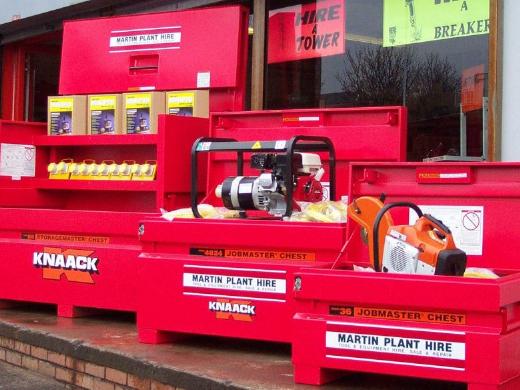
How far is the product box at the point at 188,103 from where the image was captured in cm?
678

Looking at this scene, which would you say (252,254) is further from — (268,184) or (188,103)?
(188,103)

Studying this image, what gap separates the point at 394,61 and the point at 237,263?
259cm

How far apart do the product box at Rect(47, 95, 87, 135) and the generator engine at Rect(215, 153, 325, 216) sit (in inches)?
94.5

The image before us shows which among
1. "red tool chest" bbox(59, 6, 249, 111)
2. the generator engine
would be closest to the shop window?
"red tool chest" bbox(59, 6, 249, 111)

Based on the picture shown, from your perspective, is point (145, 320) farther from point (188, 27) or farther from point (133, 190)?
point (188, 27)

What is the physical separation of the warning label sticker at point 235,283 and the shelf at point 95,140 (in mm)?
1561

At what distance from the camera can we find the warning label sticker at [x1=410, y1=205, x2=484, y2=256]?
464cm

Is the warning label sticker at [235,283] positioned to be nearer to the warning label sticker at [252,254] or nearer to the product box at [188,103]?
the warning label sticker at [252,254]

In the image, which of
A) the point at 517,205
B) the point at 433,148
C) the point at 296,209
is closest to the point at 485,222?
the point at 517,205

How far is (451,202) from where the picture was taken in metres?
4.76

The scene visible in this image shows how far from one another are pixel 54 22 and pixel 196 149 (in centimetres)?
557

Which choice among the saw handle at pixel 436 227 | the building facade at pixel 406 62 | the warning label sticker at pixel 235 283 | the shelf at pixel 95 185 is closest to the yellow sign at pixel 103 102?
the shelf at pixel 95 185

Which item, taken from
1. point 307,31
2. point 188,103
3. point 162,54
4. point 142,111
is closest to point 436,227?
point 188,103

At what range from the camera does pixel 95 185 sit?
22.9 ft
